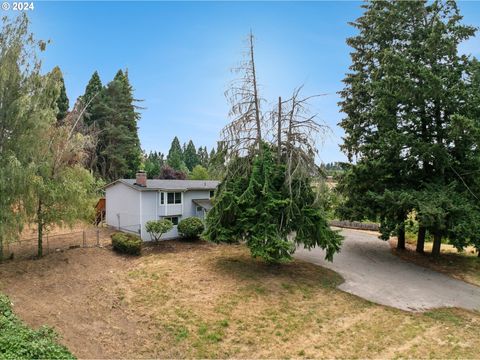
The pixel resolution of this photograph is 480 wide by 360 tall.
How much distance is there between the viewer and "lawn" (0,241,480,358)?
845 cm

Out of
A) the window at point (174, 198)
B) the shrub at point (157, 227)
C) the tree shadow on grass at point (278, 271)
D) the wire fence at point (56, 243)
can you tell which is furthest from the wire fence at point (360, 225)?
the wire fence at point (56, 243)

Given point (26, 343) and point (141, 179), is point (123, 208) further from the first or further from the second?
point (26, 343)

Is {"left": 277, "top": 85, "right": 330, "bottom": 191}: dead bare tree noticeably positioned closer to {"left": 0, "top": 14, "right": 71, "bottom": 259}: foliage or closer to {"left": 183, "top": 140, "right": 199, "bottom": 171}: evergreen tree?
{"left": 0, "top": 14, "right": 71, "bottom": 259}: foliage

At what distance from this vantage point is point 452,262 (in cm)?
1656

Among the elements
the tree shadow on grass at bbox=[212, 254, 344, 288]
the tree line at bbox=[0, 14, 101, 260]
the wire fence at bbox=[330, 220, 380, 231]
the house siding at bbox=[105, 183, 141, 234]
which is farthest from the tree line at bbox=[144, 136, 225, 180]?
the wire fence at bbox=[330, 220, 380, 231]

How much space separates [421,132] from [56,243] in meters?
21.4

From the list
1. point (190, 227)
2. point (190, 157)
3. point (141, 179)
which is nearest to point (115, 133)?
point (141, 179)

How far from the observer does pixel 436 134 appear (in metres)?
16.5

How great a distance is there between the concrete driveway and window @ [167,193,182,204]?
8904mm

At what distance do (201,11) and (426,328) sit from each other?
13279 millimetres

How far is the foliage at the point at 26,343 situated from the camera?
250 inches

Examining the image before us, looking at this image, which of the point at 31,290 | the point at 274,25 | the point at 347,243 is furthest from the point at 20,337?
the point at 347,243

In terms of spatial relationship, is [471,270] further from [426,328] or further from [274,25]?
[274,25]

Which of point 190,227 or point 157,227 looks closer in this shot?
point 157,227
